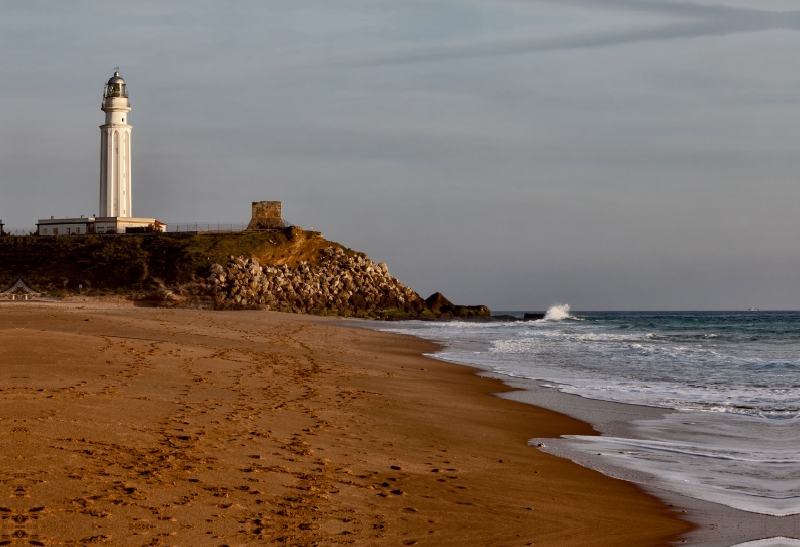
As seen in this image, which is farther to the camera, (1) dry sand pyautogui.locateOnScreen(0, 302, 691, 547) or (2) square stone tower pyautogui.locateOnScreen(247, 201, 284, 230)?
(2) square stone tower pyautogui.locateOnScreen(247, 201, 284, 230)

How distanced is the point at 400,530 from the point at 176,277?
4454 centimetres

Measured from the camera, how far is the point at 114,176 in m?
56.3

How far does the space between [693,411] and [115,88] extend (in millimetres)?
54190

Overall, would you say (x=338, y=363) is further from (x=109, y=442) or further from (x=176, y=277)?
(x=176, y=277)

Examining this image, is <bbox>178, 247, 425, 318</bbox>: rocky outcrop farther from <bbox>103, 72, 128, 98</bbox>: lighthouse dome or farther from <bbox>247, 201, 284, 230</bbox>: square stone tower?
<bbox>103, 72, 128, 98</bbox>: lighthouse dome

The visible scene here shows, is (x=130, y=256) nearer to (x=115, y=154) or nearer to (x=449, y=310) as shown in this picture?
(x=115, y=154)

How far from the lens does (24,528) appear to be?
449 cm

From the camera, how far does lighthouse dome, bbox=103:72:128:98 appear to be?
57.3 meters

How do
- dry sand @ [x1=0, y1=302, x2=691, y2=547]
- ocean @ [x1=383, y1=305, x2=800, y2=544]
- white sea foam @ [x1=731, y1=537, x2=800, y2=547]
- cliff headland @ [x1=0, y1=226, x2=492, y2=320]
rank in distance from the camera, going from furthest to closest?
cliff headland @ [x1=0, y1=226, x2=492, y2=320], ocean @ [x1=383, y1=305, x2=800, y2=544], white sea foam @ [x1=731, y1=537, x2=800, y2=547], dry sand @ [x1=0, y1=302, x2=691, y2=547]

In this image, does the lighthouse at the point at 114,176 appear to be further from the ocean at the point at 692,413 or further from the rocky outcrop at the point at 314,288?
the ocean at the point at 692,413

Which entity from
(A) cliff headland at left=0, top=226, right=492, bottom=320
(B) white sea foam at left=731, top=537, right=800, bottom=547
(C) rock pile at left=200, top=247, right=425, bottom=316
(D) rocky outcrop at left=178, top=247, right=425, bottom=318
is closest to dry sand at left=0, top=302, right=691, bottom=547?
(B) white sea foam at left=731, top=537, right=800, bottom=547

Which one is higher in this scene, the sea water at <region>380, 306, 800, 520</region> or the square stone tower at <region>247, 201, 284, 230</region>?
the square stone tower at <region>247, 201, 284, 230</region>

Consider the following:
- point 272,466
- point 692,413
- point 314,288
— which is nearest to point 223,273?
point 314,288

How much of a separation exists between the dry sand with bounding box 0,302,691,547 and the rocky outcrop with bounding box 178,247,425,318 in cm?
3428
